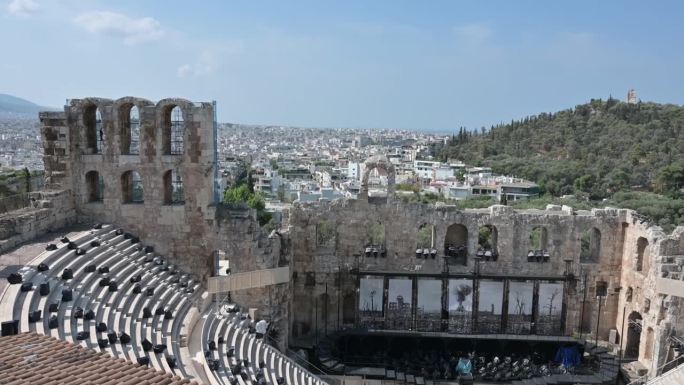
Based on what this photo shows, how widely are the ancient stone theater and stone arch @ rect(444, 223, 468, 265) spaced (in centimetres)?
7

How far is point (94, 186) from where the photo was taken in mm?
23797

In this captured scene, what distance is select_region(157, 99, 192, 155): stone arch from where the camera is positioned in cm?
2208

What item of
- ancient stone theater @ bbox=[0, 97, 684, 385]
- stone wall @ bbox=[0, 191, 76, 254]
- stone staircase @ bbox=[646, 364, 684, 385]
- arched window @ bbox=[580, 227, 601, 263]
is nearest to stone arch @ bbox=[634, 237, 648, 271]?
ancient stone theater @ bbox=[0, 97, 684, 385]

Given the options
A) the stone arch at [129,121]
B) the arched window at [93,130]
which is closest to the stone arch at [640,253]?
the stone arch at [129,121]

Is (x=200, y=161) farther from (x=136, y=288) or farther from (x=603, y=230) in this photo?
(x=603, y=230)

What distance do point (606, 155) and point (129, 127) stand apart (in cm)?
7041

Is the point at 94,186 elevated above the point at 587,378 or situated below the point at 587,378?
above

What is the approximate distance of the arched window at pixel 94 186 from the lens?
76.4 feet

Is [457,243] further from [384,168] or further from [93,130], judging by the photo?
[93,130]

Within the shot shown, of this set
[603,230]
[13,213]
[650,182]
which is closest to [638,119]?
[650,182]

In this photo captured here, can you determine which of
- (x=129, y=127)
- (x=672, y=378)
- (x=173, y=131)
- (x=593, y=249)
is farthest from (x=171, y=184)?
(x=672, y=378)

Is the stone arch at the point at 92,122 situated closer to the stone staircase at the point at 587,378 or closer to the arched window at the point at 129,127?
the arched window at the point at 129,127

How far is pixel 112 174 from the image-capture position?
2273 centimetres

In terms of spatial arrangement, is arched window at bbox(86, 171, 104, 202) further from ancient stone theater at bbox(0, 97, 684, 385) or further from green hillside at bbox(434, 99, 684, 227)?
green hillside at bbox(434, 99, 684, 227)
